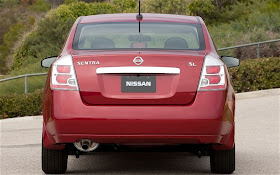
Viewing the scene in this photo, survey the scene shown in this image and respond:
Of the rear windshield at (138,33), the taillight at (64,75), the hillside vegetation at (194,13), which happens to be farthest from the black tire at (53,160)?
the hillside vegetation at (194,13)

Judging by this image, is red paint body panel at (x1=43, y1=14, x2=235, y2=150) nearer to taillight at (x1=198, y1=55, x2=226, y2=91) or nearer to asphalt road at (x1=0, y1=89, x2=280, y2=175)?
taillight at (x1=198, y1=55, x2=226, y2=91)

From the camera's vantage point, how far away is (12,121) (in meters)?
16.1

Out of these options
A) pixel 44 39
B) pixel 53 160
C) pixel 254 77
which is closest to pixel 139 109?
pixel 53 160

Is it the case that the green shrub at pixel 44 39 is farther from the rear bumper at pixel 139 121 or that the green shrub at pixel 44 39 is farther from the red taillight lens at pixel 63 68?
the rear bumper at pixel 139 121

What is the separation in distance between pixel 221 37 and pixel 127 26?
60.4 ft

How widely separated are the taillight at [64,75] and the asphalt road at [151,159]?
1.45 m

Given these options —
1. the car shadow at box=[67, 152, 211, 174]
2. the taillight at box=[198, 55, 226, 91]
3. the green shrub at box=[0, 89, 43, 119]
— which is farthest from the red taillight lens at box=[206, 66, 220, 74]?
the green shrub at box=[0, 89, 43, 119]

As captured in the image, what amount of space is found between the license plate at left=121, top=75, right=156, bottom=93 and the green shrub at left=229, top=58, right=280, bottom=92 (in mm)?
11606

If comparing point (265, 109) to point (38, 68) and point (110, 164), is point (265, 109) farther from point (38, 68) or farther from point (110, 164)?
point (38, 68)

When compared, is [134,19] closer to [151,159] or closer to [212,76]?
[212,76]

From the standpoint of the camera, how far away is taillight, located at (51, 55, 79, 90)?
6893 mm

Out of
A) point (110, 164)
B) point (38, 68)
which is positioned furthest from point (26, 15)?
point (110, 164)

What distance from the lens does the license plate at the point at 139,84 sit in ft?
22.5

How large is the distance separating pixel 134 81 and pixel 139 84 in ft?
0.18
